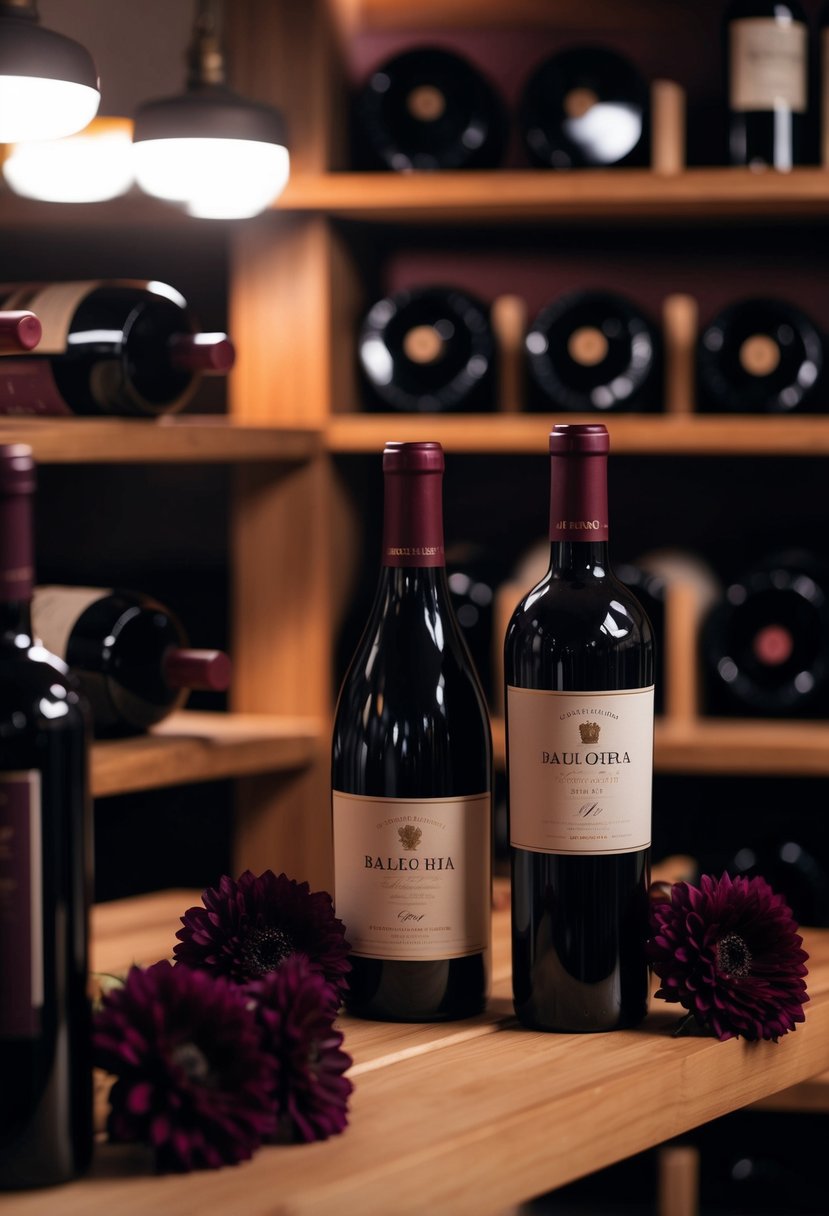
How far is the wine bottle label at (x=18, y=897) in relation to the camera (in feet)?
2.17

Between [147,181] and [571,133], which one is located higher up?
[571,133]

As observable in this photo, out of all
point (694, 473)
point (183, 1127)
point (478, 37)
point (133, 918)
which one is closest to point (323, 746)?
point (133, 918)

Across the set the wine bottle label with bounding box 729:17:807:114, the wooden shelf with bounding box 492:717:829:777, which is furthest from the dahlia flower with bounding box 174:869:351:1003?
the wine bottle label with bounding box 729:17:807:114

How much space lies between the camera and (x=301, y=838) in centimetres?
215

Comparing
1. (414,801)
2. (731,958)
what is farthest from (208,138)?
(731,958)

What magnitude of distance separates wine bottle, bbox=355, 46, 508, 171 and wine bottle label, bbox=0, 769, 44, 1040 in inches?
64.1

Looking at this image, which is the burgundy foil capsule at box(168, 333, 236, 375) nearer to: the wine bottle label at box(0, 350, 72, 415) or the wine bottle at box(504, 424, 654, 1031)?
the wine bottle label at box(0, 350, 72, 415)

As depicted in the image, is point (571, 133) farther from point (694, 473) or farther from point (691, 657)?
point (691, 657)

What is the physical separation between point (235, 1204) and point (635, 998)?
32 centimetres

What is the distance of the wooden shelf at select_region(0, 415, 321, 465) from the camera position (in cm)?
159

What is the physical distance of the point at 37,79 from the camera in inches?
51.2

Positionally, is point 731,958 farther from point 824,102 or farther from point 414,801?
point 824,102

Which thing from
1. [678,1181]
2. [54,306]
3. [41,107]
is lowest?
[678,1181]

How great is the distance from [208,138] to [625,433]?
0.71 meters
